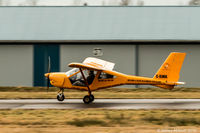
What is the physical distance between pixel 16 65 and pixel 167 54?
42.1 feet

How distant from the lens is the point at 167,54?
29.3 meters

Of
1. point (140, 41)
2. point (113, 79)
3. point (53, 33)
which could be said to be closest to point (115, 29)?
point (140, 41)

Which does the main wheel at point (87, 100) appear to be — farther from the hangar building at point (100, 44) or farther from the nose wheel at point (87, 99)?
the hangar building at point (100, 44)

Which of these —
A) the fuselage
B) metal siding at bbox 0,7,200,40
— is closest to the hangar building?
metal siding at bbox 0,7,200,40

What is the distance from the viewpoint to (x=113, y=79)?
63.9ft

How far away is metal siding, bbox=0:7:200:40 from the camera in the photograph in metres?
29.9

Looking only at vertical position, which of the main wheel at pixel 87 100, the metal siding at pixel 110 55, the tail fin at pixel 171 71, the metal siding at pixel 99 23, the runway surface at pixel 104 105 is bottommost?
the runway surface at pixel 104 105

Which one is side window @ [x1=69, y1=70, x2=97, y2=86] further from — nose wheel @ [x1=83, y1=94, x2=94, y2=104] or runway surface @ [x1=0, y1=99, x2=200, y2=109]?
runway surface @ [x1=0, y1=99, x2=200, y2=109]

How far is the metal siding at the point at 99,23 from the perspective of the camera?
29.9 m

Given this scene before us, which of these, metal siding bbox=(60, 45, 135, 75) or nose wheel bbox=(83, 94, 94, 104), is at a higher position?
metal siding bbox=(60, 45, 135, 75)

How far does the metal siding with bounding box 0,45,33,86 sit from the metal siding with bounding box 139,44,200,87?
9465 mm

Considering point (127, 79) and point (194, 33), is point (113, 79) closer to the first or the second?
point (127, 79)

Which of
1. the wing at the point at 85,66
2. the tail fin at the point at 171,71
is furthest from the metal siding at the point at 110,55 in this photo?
the wing at the point at 85,66

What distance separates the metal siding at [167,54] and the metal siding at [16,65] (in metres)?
9.47
